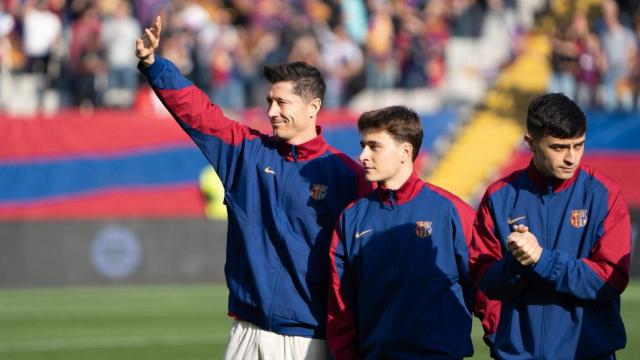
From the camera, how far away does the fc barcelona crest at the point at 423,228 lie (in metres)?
6.17

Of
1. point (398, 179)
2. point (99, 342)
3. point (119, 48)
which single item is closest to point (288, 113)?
point (398, 179)

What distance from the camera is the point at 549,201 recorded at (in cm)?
587

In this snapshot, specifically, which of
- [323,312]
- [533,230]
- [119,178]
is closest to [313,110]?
[323,312]

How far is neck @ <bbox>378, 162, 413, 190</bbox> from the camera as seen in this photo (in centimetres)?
623

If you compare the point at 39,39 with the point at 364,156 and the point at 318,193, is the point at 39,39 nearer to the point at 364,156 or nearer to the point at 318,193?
the point at 318,193

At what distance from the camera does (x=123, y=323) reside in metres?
15.0

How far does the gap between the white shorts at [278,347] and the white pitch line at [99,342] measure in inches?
243

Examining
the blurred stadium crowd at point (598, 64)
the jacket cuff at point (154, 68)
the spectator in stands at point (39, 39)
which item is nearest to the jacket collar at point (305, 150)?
the jacket cuff at point (154, 68)

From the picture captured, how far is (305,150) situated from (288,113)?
211 mm

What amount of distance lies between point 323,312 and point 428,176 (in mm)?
17145

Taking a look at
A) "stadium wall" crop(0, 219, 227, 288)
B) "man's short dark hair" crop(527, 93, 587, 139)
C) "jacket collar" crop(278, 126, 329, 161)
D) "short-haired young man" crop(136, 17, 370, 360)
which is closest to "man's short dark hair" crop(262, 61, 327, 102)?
"short-haired young man" crop(136, 17, 370, 360)

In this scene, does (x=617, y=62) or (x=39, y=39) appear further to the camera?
(x=617, y=62)

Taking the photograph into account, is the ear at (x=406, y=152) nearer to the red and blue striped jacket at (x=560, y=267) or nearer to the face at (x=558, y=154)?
the red and blue striped jacket at (x=560, y=267)

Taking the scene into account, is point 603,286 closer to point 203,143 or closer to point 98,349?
point 203,143
